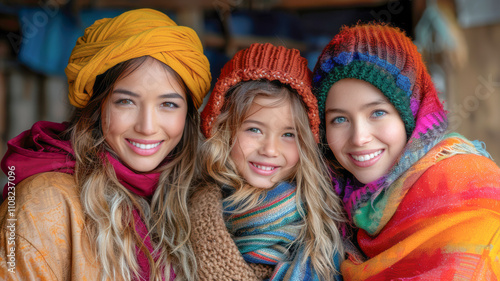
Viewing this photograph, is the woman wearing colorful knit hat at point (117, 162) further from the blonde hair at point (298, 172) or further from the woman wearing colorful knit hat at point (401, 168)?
the woman wearing colorful knit hat at point (401, 168)

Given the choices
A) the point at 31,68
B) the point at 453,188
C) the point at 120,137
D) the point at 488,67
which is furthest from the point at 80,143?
the point at 488,67

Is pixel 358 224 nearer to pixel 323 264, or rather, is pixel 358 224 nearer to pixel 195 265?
pixel 323 264

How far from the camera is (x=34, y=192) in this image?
66.4 inches

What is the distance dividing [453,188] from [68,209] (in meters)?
1.51

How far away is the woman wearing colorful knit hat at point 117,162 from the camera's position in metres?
1.70

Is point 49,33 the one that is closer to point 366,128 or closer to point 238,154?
point 238,154

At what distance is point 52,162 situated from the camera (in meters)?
1.84

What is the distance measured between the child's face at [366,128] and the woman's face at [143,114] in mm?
732

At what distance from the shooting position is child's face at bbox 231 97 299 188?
201cm

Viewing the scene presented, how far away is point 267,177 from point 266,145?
161 millimetres

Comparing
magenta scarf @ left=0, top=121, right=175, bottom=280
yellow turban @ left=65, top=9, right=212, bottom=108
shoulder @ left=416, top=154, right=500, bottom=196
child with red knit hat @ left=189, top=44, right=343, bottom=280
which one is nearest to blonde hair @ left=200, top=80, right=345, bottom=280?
child with red knit hat @ left=189, top=44, right=343, bottom=280

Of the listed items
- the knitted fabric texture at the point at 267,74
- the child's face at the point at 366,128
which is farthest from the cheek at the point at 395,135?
the knitted fabric texture at the point at 267,74

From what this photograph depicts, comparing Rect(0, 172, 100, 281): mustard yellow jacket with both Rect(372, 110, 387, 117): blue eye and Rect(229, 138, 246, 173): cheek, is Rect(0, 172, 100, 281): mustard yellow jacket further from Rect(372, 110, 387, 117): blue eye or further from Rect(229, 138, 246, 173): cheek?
Rect(372, 110, 387, 117): blue eye

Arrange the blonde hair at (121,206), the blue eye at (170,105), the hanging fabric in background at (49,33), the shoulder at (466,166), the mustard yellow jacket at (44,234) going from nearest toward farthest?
the mustard yellow jacket at (44,234), the shoulder at (466,166), the blonde hair at (121,206), the blue eye at (170,105), the hanging fabric in background at (49,33)
